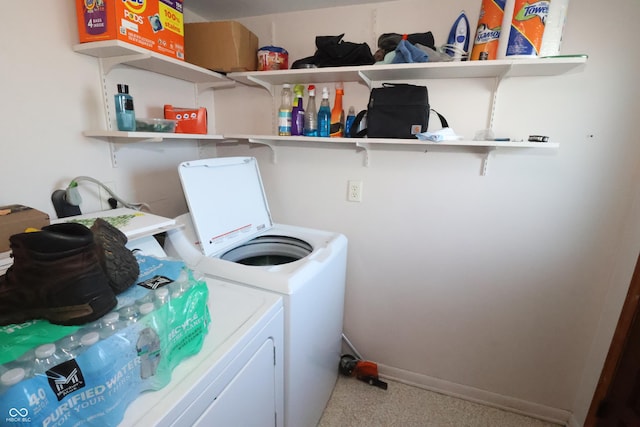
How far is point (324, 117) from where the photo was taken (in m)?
1.75

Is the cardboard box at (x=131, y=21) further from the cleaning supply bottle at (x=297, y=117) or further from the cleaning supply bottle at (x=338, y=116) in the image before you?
the cleaning supply bottle at (x=338, y=116)

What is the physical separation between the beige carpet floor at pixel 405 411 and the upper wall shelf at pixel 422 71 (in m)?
1.90

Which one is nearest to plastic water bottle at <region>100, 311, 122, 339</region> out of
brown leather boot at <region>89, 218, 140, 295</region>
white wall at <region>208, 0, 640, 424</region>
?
brown leather boot at <region>89, 218, 140, 295</region>

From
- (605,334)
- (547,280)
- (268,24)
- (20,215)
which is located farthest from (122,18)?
(605,334)

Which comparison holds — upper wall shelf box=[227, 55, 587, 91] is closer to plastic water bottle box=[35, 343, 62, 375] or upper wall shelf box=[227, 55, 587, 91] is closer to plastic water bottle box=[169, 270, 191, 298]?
plastic water bottle box=[169, 270, 191, 298]

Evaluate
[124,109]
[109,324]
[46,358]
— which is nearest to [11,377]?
[46,358]

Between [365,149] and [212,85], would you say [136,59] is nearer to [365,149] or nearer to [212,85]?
[212,85]

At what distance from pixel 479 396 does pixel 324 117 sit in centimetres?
196

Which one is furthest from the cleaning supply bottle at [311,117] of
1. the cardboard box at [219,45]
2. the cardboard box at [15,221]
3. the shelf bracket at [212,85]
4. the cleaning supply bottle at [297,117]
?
the cardboard box at [15,221]

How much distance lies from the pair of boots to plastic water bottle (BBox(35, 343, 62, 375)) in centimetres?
9

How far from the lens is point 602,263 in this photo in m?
1.60

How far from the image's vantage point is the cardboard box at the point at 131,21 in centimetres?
119

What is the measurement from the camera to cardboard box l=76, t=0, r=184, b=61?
1.19 meters

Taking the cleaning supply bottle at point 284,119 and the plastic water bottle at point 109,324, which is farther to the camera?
the cleaning supply bottle at point 284,119
